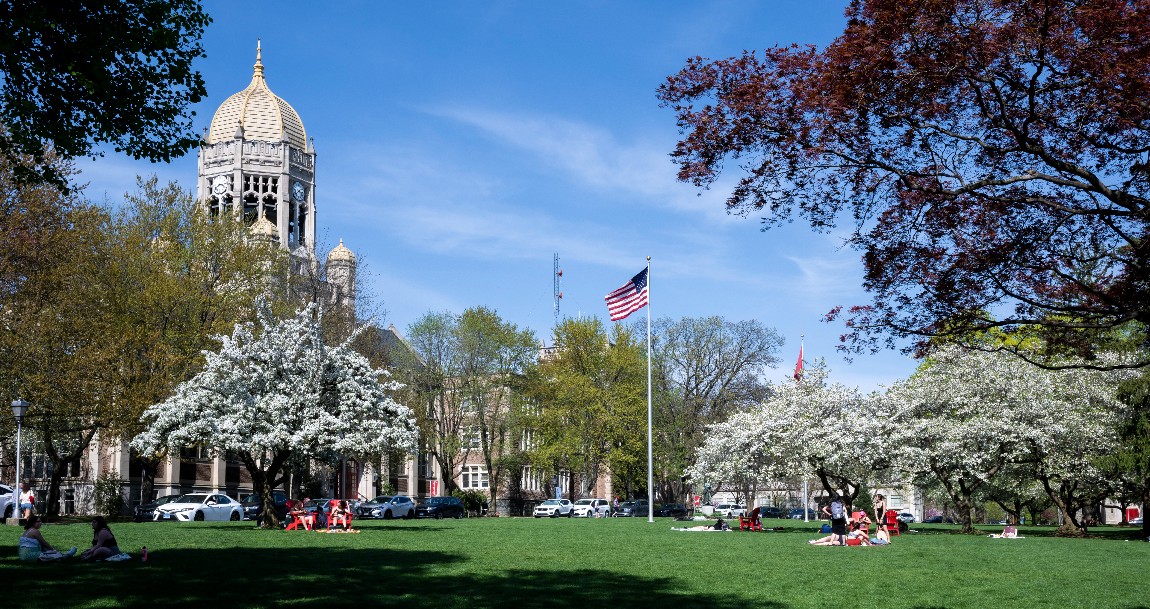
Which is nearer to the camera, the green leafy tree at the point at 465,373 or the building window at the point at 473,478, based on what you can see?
the green leafy tree at the point at 465,373

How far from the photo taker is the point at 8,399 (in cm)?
4306

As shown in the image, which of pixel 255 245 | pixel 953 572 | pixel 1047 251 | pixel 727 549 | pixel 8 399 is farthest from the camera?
pixel 255 245

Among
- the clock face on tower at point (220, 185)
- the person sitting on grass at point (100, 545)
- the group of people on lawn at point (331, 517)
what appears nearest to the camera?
the person sitting on grass at point (100, 545)

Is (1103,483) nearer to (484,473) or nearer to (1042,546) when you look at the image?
(1042,546)

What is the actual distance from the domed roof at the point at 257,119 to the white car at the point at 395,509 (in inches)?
2345

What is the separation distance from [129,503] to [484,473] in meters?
49.5

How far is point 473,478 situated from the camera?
349 feet

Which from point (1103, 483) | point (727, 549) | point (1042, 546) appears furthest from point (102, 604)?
point (1103, 483)

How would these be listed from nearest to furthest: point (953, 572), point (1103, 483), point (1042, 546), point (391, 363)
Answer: point (953, 572)
point (1042, 546)
point (1103, 483)
point (391, 363)

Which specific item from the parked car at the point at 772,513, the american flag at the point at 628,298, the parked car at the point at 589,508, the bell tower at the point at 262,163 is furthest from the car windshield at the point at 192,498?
the bell tower at the point at 262,163

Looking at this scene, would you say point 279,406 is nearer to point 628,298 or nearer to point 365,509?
point 628,298

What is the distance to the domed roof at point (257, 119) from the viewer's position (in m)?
115

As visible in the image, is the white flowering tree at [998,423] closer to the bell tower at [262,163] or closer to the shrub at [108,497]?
the shrub at [108,497]

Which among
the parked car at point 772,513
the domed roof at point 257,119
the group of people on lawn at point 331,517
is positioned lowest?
the parked car at point 772,513
